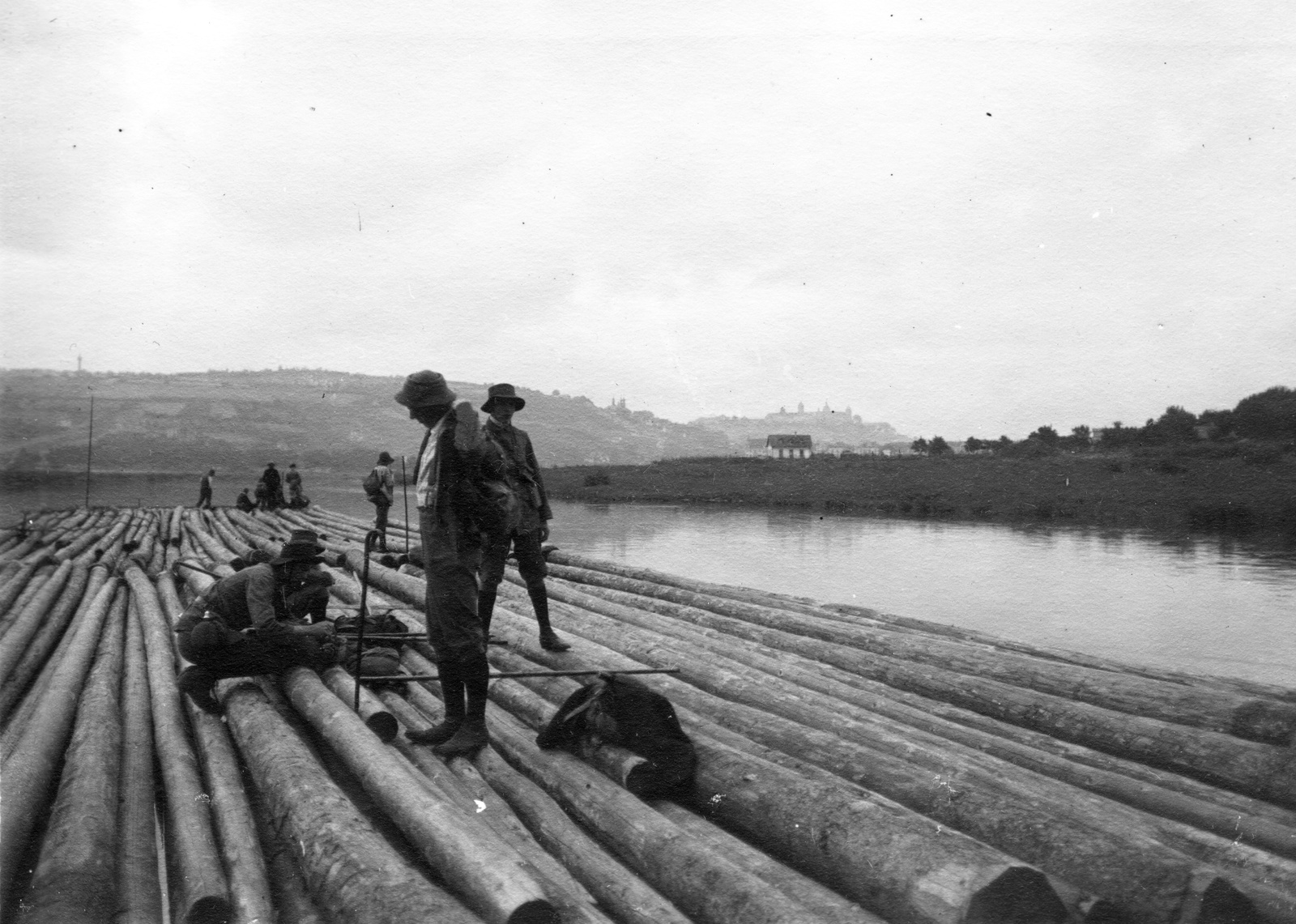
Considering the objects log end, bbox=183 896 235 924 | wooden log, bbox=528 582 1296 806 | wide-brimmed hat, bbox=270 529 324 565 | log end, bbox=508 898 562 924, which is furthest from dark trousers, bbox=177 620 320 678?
wooden log, bbox=528 582 1296 806

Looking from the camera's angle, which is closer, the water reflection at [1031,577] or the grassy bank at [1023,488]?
the water reflection at [1031,577]

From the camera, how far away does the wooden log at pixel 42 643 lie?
5.52 meters

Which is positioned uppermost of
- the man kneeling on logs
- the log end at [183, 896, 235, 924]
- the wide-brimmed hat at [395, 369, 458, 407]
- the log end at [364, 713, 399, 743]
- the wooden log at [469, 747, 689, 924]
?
the wide-brimmed hat at [395, 369, 458, 407]

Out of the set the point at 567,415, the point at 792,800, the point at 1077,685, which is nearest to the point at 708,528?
the point at 1077,685

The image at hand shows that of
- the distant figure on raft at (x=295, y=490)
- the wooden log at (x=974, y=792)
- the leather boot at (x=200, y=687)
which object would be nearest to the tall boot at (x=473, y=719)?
the wooden log at (x=974, y=792)

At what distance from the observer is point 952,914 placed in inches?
92.8

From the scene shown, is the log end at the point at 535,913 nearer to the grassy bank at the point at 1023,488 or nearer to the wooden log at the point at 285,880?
the wooden log at the point at 285,880

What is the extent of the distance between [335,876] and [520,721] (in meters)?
1.87

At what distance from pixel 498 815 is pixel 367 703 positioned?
138cm

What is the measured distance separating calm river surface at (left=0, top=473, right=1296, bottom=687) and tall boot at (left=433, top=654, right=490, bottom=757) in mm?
8379

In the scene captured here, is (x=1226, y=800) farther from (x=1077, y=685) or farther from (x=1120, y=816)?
(x=1077, y=685)

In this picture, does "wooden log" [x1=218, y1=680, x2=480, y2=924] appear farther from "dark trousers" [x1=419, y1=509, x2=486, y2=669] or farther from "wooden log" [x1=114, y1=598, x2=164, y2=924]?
"dark trousers" [x1=419, y1=509, x2=486, y2=669]

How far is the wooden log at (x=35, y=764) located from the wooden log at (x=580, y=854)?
64.3 inches

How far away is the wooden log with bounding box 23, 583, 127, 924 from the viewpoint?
269cm
